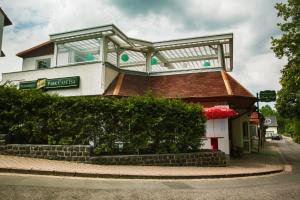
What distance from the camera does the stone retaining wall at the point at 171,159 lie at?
38.2 feet

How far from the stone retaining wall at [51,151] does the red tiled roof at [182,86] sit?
6369 millimetres

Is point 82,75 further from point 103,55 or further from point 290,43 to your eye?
point 290,43

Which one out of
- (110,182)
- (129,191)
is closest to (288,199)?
(129,191)

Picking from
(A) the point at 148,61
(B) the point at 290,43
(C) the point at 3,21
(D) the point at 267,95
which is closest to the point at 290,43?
(B) the point at 290,43

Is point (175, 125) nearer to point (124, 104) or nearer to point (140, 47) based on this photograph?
point (124, 104)

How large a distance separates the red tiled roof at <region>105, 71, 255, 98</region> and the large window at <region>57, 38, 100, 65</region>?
299 cm

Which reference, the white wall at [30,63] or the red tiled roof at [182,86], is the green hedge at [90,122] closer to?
the red tiled roof at [182,86]

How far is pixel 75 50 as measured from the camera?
20.8 meters

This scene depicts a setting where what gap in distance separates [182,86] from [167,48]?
10.2 feet

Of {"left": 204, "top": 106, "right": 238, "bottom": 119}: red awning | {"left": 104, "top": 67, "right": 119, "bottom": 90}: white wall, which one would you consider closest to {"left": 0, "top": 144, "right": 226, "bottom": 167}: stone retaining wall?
{"left": 204, "top": 106, "right": 238, "bottom": 119}: red awning

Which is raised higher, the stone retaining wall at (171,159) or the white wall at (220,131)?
the white wall at (220,131)

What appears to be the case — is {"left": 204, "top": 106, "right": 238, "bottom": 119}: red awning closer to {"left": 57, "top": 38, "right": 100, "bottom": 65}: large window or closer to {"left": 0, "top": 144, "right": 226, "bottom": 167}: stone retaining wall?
{"left": 0, "top": 144, "right": 226, "bottom": 167}: stone retaining wall

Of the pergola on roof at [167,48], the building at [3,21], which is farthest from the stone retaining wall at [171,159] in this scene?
the building at [3,21]

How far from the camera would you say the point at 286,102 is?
132 feet
